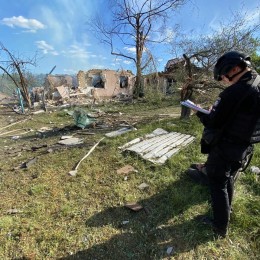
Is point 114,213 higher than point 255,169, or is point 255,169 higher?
point 255,169

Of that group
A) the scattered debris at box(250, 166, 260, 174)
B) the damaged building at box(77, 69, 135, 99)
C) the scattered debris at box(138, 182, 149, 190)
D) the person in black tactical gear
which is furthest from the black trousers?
the damaged building at box(77, 69, 135, 99)

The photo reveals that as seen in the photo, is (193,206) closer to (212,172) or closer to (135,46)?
(212,172)

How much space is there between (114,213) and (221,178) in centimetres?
148

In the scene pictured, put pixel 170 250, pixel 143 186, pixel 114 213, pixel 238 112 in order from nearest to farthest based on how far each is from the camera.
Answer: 1. pixel 238 112
2. pixel 170 250
3. pixel 114 213
4. pixel 143 186

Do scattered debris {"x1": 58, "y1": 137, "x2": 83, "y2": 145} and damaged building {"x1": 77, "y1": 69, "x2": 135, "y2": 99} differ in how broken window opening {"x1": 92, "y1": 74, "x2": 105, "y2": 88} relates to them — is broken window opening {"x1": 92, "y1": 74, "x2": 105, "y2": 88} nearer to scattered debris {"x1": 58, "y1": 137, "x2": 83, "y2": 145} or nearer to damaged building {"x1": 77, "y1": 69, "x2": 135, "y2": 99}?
damaged building {"x1": 77, "y1": 69, "x2": 135, "y2": 99}

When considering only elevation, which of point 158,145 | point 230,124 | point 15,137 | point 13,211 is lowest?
point 15,137

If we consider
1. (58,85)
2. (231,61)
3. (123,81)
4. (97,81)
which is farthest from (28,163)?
(123,81)

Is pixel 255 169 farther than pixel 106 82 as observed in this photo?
No

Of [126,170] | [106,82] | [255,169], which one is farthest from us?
[106,82]

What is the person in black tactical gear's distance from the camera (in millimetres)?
1925

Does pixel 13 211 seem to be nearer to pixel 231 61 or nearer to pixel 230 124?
pixel 230 124

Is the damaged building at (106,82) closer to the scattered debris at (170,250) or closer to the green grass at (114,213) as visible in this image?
the green grass at (114,213)

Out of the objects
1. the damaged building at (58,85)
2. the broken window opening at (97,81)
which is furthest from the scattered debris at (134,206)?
the broken window opening at (97,81)

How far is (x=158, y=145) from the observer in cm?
500
